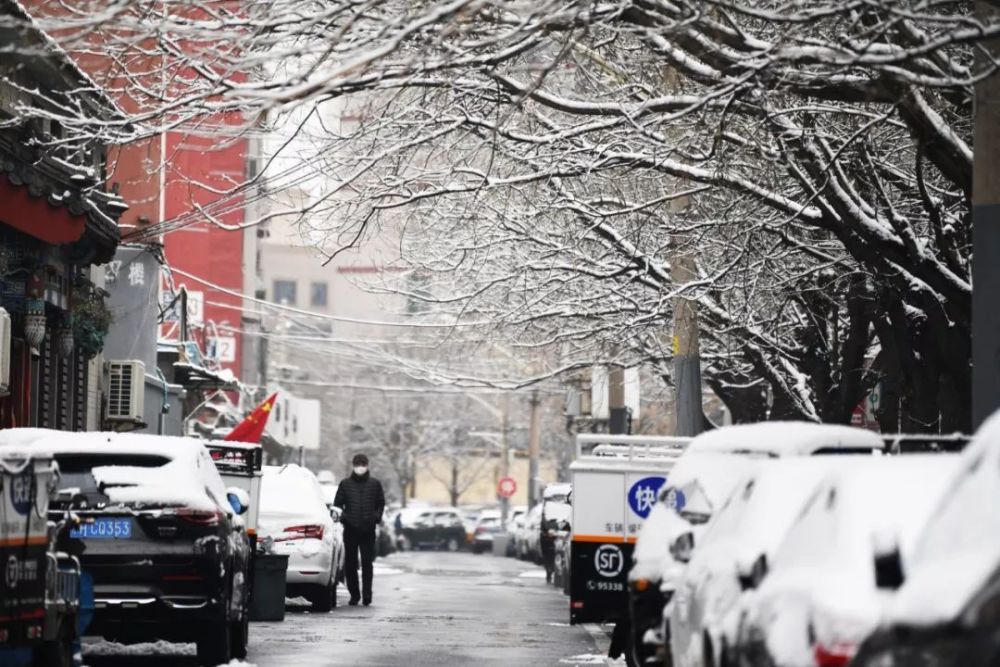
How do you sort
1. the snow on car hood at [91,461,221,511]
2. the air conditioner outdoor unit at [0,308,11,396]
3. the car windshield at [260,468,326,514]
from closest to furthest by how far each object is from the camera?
the snow on car hood at [91,461,221,511] < the air conditioner outdoor unit at [0,308,11,396] < the car windshield at [260,468,326,514]

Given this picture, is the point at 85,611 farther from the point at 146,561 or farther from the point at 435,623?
the point at 435,623

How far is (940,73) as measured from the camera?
1455 cm

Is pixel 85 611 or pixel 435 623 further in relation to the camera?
pixel 435 623

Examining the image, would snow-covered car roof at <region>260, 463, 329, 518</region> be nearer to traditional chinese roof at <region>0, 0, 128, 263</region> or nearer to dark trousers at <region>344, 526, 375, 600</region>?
dark trousers at <region>344, 526, 375, 600</region>

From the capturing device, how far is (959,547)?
6055 millimetres

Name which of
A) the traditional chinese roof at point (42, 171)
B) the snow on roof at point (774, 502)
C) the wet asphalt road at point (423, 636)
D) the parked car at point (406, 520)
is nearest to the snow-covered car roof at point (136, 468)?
the wet asphalt road at point (423, 636)

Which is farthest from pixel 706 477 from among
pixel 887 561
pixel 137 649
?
pixel 137 649

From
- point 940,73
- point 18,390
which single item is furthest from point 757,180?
point 18,390

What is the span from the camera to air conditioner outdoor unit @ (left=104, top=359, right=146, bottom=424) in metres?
34.2

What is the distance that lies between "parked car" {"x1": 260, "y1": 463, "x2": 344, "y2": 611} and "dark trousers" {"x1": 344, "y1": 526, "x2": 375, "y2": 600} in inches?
17.6

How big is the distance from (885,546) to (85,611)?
844 centimetres

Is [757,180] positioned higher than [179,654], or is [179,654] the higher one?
[757,180]

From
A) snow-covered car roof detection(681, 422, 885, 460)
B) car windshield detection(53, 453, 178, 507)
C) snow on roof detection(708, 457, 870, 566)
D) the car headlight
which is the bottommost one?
the car headlight

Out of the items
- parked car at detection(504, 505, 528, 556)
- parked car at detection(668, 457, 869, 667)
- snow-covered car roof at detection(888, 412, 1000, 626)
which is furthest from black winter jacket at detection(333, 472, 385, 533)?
parked car at detection(504, 505, 528, 556)
